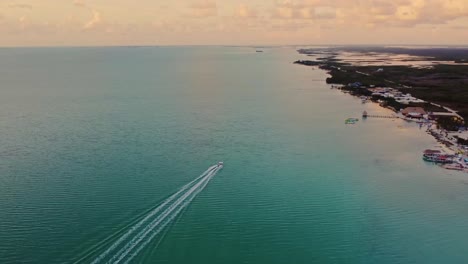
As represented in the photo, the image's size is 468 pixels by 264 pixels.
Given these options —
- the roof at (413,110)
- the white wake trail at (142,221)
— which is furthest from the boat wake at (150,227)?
the roof at (413,110)

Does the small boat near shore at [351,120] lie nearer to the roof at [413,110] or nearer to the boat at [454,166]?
the roof at [413,110]

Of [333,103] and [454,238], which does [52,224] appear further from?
[333,103]

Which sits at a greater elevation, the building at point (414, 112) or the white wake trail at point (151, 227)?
the building at point (414, 112)

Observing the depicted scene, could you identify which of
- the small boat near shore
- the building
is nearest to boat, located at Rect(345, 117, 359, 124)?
the small boat near shore

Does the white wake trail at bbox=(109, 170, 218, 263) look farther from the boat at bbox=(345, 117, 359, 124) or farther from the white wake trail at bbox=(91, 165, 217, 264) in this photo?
the boat at bbox=(345, 117, 359, 124)

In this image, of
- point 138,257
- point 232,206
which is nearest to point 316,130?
point 232,206

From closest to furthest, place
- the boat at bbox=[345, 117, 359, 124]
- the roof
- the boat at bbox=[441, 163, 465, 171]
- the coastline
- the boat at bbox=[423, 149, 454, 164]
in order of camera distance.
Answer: the boat at bbox=[441, 163, 465, 171] → the coastline → the boat at bbox=[423, 149, 454, 164] → the boat at bbox=[345, 117, 359, 124] → the roof

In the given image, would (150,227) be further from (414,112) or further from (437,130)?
(414,112)
